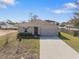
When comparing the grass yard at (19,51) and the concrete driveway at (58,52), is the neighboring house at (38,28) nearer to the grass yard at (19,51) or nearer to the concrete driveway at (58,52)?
the grass yard at (19,51)

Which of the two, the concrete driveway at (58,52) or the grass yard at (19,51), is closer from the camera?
the concrete driveway at (58,52)

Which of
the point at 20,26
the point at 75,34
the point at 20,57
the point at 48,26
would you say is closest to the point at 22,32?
the point at 20,26

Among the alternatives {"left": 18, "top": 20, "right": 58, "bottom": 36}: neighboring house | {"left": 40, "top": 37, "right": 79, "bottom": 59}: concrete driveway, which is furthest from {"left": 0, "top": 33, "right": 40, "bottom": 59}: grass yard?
{"left": 18, "top": 20, "right": 58, "bottom": 36}: neighboring house

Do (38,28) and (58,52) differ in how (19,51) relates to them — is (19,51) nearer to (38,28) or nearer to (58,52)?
(58,52)

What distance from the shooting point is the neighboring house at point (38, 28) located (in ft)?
129

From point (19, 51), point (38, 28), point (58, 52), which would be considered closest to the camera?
point (58, 52)

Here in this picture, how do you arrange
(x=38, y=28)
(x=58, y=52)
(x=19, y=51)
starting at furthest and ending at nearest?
(x=38, y=28) < (x=19, y=51) < (x=58, y=52)

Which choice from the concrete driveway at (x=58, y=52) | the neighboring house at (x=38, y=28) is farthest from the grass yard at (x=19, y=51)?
the neighboring house at (x=38, y=28)

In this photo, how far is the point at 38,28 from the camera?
4006 cm

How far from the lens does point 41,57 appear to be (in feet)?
48.7

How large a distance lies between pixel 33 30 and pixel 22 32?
2617 mm

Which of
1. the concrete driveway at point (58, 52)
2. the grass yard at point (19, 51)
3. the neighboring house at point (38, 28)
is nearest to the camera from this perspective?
the concrete driveway at point (58, 52)

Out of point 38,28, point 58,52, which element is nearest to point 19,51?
point 58,52

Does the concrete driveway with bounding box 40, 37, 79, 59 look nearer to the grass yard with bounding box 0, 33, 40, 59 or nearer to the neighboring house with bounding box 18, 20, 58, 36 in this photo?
the grass yard with bounding box 0, 33, 40, 59
